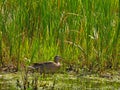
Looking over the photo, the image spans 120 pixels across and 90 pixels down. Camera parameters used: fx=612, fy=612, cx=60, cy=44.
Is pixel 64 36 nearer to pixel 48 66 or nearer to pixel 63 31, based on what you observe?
pixel 63 31

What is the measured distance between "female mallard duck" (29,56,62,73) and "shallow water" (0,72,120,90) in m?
0.11

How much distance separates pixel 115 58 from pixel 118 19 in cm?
50

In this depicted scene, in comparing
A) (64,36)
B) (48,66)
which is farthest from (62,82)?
(64,36)

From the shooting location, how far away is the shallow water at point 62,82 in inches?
263

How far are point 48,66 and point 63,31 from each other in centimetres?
66

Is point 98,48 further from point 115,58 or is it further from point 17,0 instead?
point 17,0

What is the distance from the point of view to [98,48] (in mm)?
7836

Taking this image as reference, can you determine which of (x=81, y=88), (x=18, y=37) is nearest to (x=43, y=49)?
(x=18, y=37)

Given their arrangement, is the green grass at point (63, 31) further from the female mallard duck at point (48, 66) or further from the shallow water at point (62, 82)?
the shallow water at point (62, 82)

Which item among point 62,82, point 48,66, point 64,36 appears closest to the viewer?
point 62,82

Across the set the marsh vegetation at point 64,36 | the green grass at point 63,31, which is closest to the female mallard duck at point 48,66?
the marsh vegetation at point 64,36

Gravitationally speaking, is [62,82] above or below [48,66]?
below

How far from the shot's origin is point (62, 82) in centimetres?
706

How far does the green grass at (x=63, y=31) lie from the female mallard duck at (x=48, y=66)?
260mm
